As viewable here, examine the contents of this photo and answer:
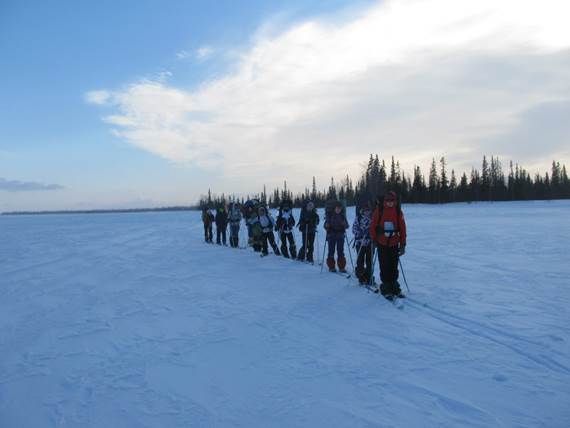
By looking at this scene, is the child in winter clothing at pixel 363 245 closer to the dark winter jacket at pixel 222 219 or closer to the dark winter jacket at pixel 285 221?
the dark winter jacket at pixel 285 221

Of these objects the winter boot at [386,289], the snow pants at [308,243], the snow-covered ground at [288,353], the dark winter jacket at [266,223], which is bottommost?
the snow-covered ground at [288,353]

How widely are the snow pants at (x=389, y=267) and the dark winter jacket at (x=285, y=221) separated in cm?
558

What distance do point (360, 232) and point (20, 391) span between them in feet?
20.6

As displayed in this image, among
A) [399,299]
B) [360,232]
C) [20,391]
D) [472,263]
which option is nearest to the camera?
[20,391]

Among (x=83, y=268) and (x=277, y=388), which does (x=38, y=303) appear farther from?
(x=277, y=388)

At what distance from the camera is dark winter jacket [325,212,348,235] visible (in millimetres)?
9312

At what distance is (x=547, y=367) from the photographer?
4004mm

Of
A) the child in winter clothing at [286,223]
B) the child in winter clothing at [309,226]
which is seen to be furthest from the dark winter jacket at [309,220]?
the child in winter clothing at [286,223]

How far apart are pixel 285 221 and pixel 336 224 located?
319 cm

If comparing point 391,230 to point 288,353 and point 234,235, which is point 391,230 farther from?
point 234,235

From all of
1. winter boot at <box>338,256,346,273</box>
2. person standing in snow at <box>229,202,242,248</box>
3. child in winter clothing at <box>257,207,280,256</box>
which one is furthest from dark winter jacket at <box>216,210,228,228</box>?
winter boot at <box>338,256,346,273</box>

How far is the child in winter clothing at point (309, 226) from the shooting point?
1138cm

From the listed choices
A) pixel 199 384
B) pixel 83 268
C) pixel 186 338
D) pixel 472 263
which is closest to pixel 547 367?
pixel 199 384

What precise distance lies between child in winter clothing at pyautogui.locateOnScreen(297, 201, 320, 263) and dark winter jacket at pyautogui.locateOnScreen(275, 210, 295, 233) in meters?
0.68
